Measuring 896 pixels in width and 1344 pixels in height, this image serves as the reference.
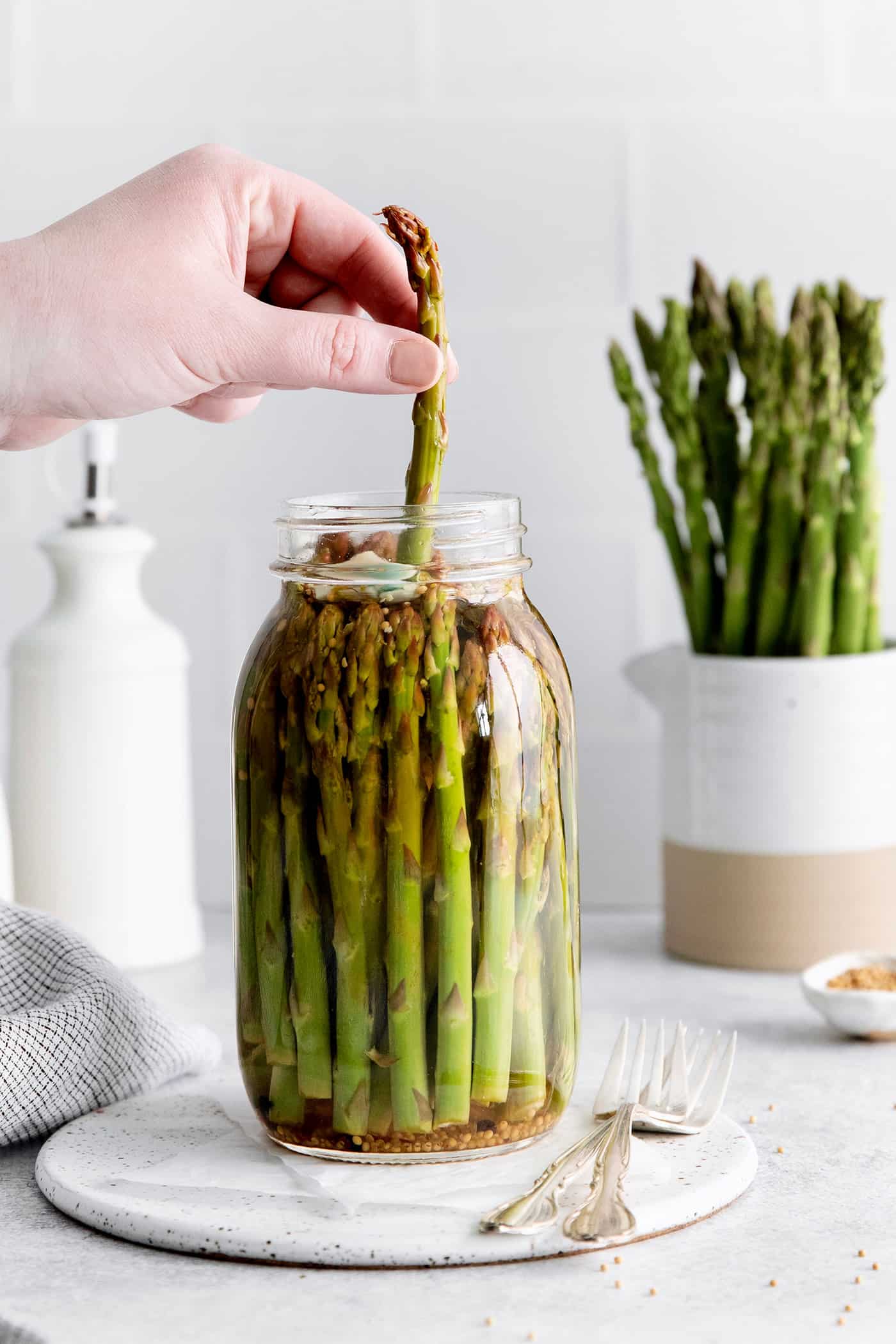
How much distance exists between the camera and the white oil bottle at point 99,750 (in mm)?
1236

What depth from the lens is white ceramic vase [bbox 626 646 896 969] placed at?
1.22 metres

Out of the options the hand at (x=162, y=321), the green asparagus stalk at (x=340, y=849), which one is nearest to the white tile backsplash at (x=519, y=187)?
the hand at (x=162, y=321)

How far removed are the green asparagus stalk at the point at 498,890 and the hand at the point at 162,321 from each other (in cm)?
15

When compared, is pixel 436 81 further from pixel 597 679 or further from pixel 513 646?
pixel 513 646

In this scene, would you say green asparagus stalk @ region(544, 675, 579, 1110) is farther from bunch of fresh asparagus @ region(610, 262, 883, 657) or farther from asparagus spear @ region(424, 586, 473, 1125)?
bunch of fresh asparagus @ region(610, 262, 883, 657)

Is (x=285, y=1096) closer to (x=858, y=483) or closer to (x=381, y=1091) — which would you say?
(x=381, y=1091)

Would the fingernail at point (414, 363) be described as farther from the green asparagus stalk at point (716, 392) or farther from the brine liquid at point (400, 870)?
the green asparagus stalk at point (716, 392)

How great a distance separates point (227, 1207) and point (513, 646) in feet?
0.96

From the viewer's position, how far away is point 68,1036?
0.87 metres

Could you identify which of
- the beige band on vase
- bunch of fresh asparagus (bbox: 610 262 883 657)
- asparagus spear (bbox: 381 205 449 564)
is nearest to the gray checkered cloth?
asparagus spear (bbox: 381 205 449 564)

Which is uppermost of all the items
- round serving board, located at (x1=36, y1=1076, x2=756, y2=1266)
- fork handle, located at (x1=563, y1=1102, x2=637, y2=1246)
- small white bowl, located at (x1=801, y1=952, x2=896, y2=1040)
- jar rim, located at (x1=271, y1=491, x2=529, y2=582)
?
jar rim, located at (x1=271, y1=491, x2=529, y2=582)

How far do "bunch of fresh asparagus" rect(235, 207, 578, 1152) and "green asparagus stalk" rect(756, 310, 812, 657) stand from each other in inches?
21.2

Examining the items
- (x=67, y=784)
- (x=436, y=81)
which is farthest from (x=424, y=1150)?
(x=436, y=81)

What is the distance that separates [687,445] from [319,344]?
590 mm
